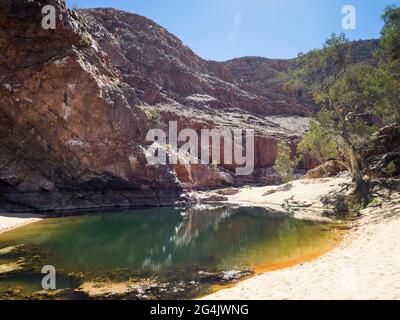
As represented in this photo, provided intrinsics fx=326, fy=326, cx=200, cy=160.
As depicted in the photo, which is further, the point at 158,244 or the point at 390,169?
the point at 390,169

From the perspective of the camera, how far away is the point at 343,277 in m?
10.9

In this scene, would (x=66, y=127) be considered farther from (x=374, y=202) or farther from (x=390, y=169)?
(x=390, y=169)

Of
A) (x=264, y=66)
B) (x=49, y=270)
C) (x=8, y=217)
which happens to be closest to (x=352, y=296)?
(x=49, y=270)

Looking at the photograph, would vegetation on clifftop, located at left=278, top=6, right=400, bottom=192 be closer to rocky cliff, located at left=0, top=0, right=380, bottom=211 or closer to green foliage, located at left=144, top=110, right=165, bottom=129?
rocky cliff, located at left=0, top=0, right=380, bottom=211

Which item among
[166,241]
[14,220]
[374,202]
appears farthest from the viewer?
[14,220]

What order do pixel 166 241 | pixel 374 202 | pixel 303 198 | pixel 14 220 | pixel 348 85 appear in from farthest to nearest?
pixel 303 198 < pixel 348 85 < pixel 14 220 < pixel 374 202 < pixel 166 241

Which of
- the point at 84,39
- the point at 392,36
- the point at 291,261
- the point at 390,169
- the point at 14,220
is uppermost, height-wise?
the point at 84,39

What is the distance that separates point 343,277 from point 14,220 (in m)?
31.5

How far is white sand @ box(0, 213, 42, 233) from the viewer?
97.4 feet

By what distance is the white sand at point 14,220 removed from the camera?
29.7m

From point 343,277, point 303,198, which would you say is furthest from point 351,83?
point 343,277

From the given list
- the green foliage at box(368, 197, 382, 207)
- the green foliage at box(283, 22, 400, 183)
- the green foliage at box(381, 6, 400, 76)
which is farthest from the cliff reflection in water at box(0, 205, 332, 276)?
the green foliage at box(381, 6, 400, 76)

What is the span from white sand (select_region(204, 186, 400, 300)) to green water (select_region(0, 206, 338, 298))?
303 cm

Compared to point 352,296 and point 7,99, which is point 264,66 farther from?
point 352,296
